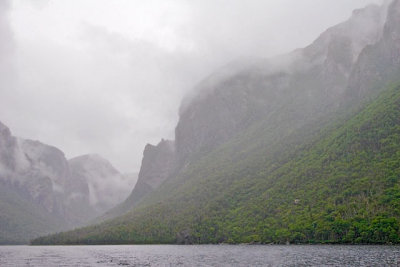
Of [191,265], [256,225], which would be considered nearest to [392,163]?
[256,225]

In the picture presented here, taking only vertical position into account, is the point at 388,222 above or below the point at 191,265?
above

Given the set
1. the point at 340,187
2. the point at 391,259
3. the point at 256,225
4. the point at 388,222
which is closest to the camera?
the point at 391,259

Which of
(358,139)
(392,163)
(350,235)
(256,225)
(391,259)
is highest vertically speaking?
(358,139)

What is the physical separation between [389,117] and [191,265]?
144917mm

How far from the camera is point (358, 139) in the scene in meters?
198

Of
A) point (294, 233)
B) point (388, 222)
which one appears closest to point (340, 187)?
point (294, 233)

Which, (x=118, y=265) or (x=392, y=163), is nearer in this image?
(x=118, y=265)

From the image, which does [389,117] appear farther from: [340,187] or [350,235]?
[350,235]

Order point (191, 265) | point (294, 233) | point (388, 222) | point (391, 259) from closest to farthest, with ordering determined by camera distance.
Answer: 1. point (391, 259)
2. point (191, 265)
3. point (388, 222)
4. point (294, 233)

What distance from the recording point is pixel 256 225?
189 meters

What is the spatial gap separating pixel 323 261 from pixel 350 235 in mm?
56213

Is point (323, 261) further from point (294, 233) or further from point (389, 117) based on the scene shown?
point (389, 117)

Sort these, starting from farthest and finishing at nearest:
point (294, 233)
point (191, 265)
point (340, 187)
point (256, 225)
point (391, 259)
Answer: point (256, 225)
point (340, 187)
point (294, 233)
point (191, 265)
point (391, 259)

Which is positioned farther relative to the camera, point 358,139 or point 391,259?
point 358,139
